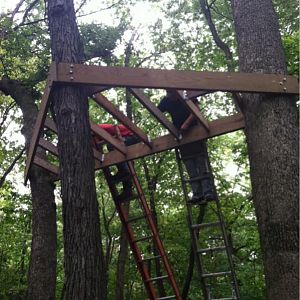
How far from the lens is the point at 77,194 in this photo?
396 cm

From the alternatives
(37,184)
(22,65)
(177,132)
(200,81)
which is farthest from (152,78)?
(22,65)

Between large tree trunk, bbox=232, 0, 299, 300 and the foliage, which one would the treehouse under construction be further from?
the foliage

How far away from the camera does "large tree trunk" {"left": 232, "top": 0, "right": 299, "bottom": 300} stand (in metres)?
3.84

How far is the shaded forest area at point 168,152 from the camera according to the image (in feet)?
13.4

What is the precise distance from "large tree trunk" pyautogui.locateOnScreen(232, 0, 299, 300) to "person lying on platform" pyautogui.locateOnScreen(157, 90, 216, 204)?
1191mm

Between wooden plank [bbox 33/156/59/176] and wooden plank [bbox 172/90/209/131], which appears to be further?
wooden plank [bbox 33/156/59/176]

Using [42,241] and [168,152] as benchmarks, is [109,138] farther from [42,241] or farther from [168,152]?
[168,152]

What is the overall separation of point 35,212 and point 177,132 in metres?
3.00

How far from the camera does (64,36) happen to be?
4.64 meters

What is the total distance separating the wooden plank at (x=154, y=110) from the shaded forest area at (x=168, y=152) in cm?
94

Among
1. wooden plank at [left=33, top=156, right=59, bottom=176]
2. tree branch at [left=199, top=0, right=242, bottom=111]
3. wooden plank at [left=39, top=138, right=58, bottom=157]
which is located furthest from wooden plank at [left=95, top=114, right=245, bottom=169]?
tree branch at [left=199, top=0, right=242, bottom=111]

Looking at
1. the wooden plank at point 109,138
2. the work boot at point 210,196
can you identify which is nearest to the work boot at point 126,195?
the wooden plank at point 109,138

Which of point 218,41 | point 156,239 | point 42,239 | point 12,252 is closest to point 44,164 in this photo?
point 42,239

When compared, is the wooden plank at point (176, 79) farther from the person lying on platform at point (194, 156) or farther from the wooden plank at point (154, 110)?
the person lying on platform at point (194, 156)
